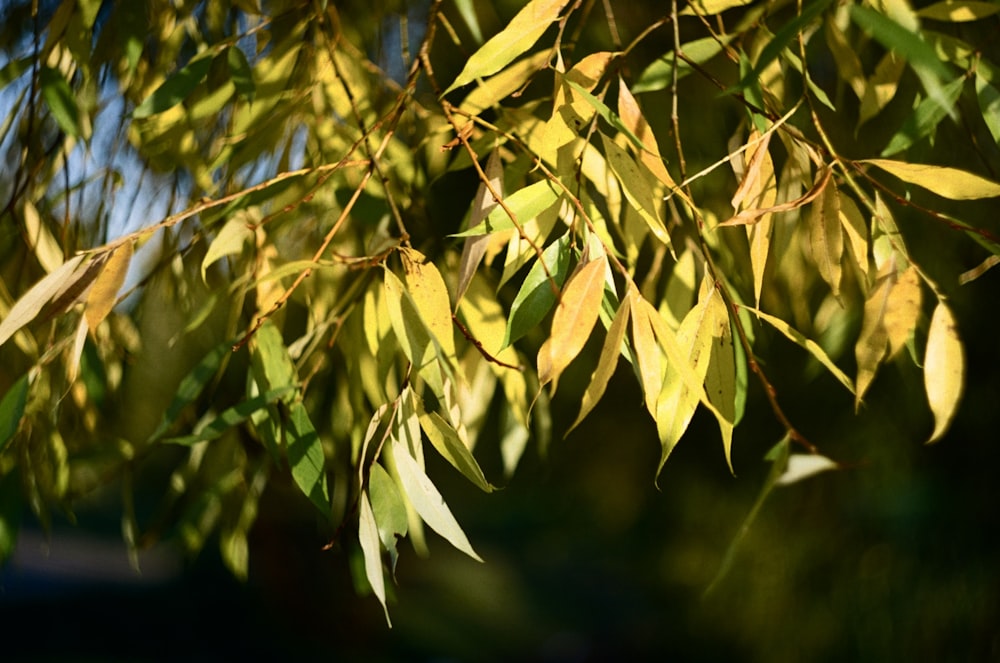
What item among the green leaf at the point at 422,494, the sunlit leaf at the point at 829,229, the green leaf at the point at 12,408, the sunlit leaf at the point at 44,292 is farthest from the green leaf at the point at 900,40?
A: the green leaf at the point at 12,408

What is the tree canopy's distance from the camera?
509 millimetres

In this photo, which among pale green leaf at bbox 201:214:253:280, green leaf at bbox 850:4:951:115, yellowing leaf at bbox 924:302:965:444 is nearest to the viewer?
green leaf at bbox 850:4:951:115

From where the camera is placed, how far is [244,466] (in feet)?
3.19

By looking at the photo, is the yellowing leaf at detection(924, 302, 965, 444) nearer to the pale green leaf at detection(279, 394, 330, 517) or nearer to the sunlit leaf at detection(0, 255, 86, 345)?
the pale green leaf at detection(279, 394, 330, 517)

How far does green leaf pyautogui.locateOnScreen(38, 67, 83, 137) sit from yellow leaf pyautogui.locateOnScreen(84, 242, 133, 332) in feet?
0.70

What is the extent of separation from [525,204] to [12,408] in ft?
1.17

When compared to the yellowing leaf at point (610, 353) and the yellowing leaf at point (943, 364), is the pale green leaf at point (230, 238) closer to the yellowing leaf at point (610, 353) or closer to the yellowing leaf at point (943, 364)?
the yellowing leaf at point (610, 353)

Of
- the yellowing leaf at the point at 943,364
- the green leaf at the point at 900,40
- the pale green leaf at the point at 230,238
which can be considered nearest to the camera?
the green leaf at the point at 900,40

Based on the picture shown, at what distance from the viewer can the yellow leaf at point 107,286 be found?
52 cm

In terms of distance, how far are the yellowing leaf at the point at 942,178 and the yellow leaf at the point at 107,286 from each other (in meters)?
0.41

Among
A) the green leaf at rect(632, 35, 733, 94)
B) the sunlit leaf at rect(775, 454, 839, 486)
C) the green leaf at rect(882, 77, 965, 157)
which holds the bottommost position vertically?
the sunlit leaf at rect(775, 454, 839, 486)

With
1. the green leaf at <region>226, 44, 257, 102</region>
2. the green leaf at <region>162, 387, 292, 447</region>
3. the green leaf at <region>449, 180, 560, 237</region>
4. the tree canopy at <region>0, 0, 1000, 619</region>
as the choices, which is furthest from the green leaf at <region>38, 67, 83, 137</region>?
the green leaf at <region>449, 180, 560, 237</region>

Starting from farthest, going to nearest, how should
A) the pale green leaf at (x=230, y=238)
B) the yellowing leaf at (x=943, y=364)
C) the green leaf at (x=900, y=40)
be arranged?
the pale green leaf at (x=230, y=238), the yellowing leaf at (x=943, y=364), the green leaf at (x=900, y=40)

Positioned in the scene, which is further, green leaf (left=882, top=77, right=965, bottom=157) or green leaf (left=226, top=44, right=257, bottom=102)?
green leaf (left=226, top=44, right=257, bottom=102)
